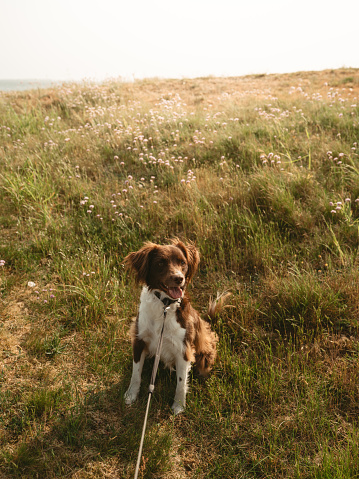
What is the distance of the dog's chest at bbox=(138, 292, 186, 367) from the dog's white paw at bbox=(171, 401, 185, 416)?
0.48 metres

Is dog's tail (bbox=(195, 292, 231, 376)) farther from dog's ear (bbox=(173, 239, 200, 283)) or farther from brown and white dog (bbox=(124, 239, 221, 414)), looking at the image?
dog's ear (bbox=(173, 239, 200, 283))

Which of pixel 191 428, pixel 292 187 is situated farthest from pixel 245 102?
pixel 191 428

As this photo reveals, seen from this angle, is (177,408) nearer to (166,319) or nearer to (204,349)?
(204,349)

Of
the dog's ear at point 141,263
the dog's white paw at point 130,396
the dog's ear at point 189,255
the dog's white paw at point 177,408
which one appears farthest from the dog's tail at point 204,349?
the dog's ear at point 141,263

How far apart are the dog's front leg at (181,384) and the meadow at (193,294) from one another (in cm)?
8

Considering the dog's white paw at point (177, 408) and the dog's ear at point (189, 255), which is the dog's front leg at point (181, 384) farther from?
the dog's ear at point (189, 255)

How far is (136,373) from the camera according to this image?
10.9 feet

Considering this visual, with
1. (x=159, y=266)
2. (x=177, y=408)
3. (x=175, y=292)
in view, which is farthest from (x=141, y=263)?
(x=177, y=408)

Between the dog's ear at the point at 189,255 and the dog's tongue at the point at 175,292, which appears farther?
the dog's ear at the point at 189,255

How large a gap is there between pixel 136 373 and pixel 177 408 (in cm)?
49

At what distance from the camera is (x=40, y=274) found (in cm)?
477

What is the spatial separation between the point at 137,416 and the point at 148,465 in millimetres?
489

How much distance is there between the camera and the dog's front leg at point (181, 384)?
322 centimetres

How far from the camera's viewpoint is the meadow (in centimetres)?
287
